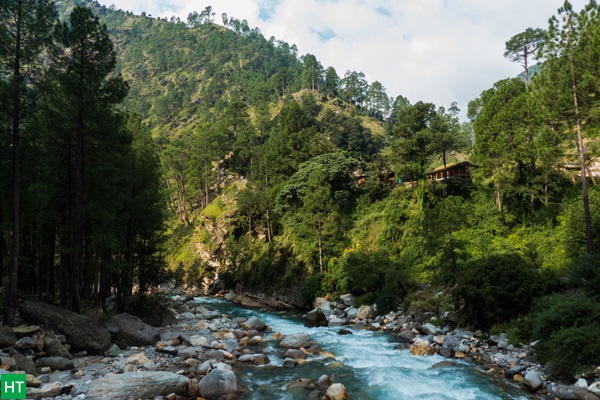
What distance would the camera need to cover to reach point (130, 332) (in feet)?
57.6

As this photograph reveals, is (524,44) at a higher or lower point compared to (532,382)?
higher

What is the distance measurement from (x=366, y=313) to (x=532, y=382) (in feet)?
48.0

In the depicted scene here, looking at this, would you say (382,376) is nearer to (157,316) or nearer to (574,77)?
(157,316)

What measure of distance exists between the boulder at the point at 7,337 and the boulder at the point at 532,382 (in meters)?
18.6

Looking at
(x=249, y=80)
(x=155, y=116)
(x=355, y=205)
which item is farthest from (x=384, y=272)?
(x=155, y=116)

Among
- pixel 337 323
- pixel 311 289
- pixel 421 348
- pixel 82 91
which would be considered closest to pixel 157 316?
pixel 337 323

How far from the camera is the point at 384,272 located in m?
29.2

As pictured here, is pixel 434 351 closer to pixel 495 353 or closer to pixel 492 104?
pixel 495 353

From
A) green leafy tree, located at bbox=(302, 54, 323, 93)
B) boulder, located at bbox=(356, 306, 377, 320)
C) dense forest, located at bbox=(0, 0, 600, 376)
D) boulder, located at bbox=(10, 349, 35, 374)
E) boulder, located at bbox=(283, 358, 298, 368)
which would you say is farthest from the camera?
green leafy tree, located at bbox=(302, 54, 323, 93)

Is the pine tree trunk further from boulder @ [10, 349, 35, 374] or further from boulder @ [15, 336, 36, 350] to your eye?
boulder @ [10, 349, 35, 374]

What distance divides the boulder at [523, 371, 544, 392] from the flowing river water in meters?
0.35

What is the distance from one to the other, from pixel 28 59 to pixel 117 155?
591 cm

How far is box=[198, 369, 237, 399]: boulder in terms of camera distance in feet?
38.3

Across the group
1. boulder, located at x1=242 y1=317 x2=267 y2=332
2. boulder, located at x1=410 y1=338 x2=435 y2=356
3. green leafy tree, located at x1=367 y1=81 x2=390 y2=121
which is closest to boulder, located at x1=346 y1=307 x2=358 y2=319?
boulder, located at x1=242 y1=317 x2=267 y2=332
